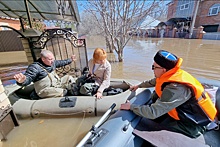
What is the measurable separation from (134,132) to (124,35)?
17.2 feet

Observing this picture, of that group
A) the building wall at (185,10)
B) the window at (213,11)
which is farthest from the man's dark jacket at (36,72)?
the building wall at (185,10)

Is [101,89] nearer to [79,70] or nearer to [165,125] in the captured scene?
[165,125]

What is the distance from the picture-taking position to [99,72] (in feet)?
6.90

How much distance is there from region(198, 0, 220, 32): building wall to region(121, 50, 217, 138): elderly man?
70.5ft

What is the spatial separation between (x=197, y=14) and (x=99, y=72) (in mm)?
23568

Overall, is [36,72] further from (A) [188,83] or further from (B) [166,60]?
(A) [188,83]

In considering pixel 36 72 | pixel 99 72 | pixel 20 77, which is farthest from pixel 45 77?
pixel 99 72

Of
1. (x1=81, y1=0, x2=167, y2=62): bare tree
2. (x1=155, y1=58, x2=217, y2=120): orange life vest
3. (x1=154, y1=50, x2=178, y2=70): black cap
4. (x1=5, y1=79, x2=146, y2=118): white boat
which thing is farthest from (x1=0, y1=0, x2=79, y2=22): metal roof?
(x1=155, y1=58, x2=217, y2=120): orange life vest

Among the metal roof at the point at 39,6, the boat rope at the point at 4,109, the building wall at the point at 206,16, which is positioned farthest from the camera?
the building wall at the point at 206,16

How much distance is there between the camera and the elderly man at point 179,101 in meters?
1.12

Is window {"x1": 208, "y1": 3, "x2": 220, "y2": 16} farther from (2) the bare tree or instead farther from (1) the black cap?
(1) the black cap

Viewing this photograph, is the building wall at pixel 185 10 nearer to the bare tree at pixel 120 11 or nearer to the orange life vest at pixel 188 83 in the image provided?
the bare tree at pixel 120 11

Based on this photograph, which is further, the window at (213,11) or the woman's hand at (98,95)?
the window at (213,11)

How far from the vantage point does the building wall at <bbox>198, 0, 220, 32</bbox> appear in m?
17.2
